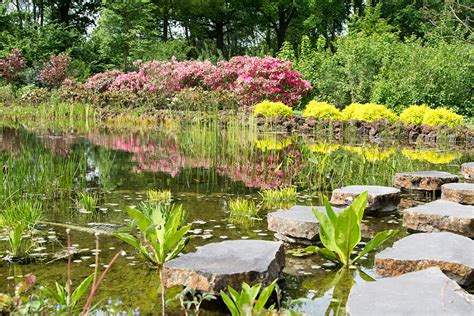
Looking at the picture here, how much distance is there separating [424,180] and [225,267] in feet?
12.0

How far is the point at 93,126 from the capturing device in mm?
13977

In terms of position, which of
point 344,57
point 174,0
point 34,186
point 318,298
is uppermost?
point 174,0


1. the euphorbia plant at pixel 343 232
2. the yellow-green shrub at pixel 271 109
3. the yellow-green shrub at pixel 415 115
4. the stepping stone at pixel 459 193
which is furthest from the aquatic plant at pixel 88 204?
the yellow-green shrub at pixel 271 109

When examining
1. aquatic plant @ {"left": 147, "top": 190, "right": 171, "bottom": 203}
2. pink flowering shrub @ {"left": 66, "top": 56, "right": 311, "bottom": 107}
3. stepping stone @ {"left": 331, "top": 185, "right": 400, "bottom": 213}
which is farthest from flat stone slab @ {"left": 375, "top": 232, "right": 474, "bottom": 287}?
pink flowering shrub @ {"left": 66, "top": 56, "right": 311, "bottom": 107}

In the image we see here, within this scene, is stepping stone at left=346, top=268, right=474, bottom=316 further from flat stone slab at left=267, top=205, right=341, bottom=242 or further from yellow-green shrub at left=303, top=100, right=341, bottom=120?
yellow-green shrub at left=303, top=100, right=341, bottom=120

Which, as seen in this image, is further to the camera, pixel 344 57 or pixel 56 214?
pixel 344 57

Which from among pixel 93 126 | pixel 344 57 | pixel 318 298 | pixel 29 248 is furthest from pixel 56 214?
pixel 344 57

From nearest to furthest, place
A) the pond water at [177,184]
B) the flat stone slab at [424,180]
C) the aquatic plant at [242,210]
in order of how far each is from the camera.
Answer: the pond water at [177,184] → the aquatic plant at [242,210] → the flat stone slab at [424,180]

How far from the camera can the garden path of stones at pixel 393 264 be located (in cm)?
208

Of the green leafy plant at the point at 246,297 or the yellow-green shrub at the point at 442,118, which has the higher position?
the yellow-green shrub at the point at 442,118

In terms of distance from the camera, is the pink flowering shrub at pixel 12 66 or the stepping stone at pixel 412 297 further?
the pink flowering shrub at pixel 12 66

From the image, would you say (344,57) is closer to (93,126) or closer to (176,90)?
(176,90)

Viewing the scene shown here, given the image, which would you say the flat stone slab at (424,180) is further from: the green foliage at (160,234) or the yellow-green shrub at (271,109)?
the yellow-green shrub at (271,109)

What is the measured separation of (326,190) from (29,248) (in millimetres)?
3362
